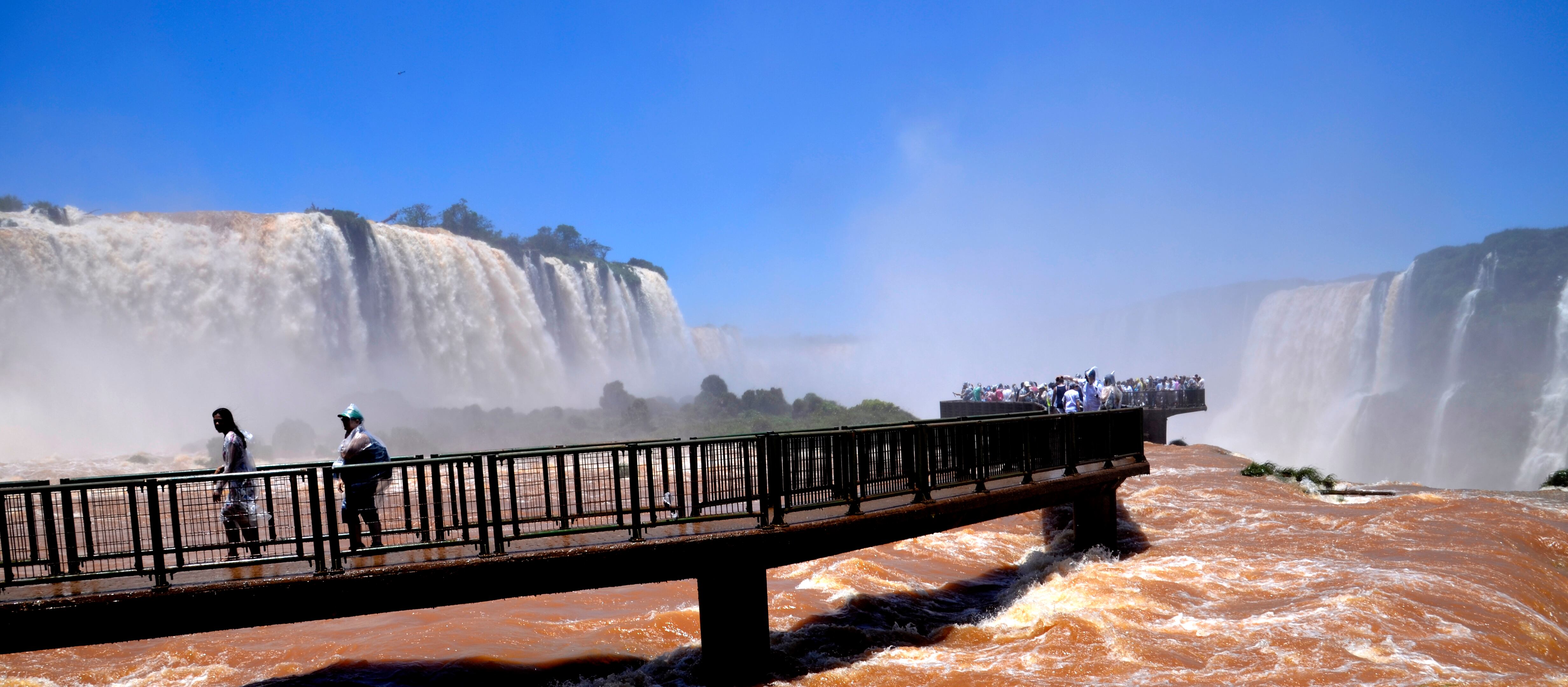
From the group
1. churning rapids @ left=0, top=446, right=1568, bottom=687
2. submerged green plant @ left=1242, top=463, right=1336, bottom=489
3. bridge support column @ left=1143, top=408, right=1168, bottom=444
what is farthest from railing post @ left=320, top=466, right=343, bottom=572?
bridge support column @ left=1143, top=408, right=1168, bottom=444

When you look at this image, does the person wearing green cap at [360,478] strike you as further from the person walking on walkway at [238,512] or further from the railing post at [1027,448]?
the railing post at [1027,448]

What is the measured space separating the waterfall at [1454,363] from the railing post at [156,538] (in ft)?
207

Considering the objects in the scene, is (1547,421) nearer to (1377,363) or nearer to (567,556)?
(1377,363)

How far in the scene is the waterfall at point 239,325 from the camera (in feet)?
105

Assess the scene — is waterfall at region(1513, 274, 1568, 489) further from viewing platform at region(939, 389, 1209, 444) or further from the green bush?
the green bush

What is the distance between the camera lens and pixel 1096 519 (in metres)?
12.9

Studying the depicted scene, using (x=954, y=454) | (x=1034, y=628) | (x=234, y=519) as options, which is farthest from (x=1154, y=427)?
(x=234, y=519)

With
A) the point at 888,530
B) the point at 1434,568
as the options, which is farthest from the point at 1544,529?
the point at 888,530

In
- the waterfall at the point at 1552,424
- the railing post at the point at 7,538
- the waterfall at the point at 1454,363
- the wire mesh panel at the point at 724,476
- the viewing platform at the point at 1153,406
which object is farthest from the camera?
the waterfall at the point at 1454,363

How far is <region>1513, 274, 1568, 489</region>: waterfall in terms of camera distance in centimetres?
4634

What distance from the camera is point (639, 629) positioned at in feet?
32.4

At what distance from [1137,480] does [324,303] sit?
34390 mm

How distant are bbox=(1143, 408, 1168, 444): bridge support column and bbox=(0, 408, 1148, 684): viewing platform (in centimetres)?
2611

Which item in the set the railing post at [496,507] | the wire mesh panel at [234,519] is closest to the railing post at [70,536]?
the wire mesh panel at [234,519]
